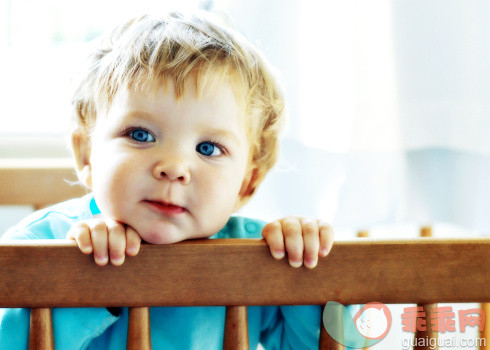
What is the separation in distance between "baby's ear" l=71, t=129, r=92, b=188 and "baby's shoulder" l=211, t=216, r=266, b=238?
0.20 meters

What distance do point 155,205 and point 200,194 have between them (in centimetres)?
5

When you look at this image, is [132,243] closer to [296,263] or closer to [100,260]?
[100,260]

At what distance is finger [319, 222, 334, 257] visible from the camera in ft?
1.97

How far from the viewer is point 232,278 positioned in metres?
0.59

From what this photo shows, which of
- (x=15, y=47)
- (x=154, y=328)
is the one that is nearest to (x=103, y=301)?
(x=154, y=328)

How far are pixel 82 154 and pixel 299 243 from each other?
41 cm

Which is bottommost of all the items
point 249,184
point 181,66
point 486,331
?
point 486,331

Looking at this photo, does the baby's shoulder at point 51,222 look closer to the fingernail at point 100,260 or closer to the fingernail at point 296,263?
the fingernail at point 100,260

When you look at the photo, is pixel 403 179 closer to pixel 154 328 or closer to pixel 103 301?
pixel 154 328

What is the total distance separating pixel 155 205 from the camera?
0.69 m

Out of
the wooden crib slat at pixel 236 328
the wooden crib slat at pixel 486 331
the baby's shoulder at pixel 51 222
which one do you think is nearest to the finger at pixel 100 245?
the wooden crib slat at pixel 236 328

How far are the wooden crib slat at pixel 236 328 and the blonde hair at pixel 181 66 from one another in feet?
0.84

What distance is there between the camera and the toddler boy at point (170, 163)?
655mm

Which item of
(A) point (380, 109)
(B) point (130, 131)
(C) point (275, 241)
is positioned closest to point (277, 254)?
(C) point (275, 241)
